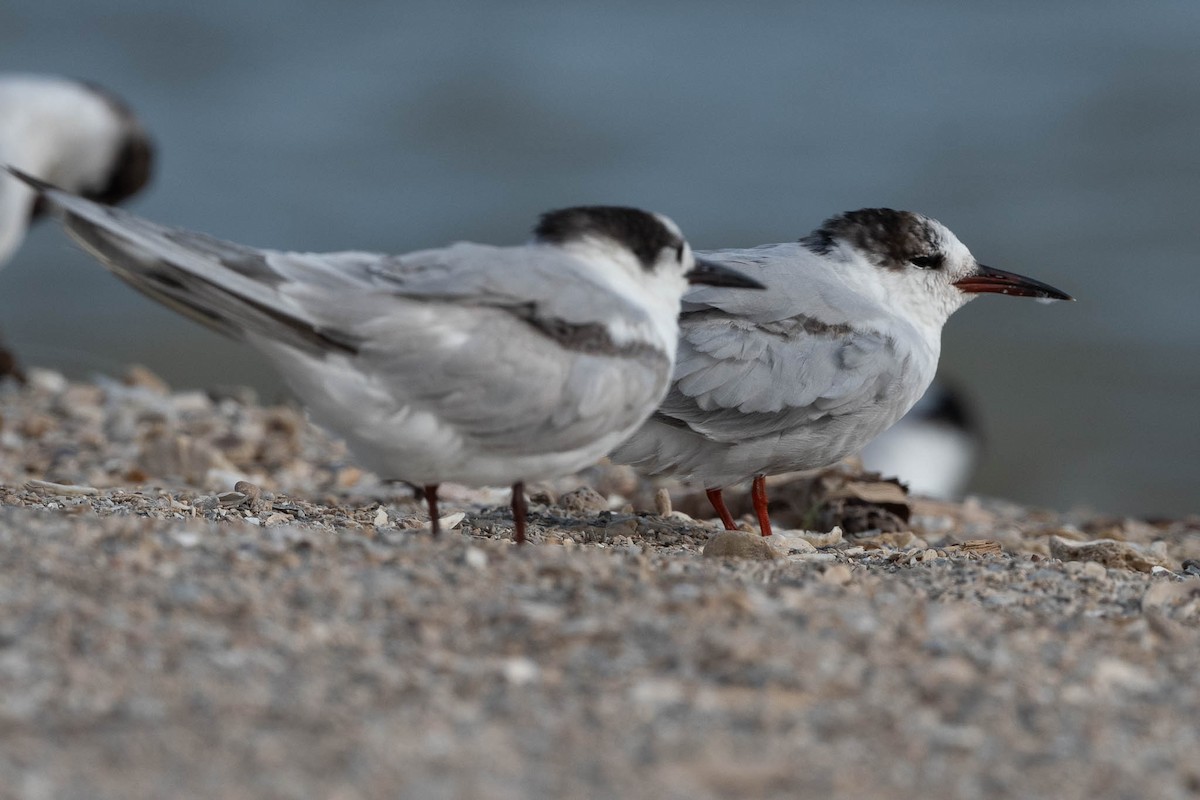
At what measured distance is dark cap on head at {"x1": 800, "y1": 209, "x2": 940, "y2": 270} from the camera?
18.3 ft

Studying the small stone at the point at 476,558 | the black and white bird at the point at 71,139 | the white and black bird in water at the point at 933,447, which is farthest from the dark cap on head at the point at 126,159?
the small stone at the point at 476,558

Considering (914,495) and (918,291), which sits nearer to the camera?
(918,291)

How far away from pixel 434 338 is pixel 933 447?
7524 mm

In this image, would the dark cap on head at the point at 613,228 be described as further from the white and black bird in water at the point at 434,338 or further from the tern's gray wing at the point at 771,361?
the tern's gray wing at the point at 771,361

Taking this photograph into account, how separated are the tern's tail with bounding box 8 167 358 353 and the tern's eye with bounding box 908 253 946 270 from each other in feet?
8.89

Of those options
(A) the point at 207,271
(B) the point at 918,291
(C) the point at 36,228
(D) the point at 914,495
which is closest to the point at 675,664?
(A) the point at 207,271

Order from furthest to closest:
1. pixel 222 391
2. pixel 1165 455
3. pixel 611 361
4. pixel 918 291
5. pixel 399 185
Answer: pixel 399 185, pixel 1165 455, pixel 222 391, pixel 918 291, pixel 611 361

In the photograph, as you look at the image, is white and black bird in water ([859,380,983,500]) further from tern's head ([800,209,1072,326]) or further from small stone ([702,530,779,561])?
small stone ([702,530,779,561])

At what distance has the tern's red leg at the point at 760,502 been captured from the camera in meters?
Answer: 5.37

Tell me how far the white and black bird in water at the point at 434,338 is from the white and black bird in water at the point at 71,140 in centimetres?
816

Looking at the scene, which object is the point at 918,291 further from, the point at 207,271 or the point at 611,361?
the point at 207,271

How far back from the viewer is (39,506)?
459 centimetres

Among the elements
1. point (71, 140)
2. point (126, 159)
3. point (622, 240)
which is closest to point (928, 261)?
point (622, 240)

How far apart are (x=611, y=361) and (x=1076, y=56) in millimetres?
17199
